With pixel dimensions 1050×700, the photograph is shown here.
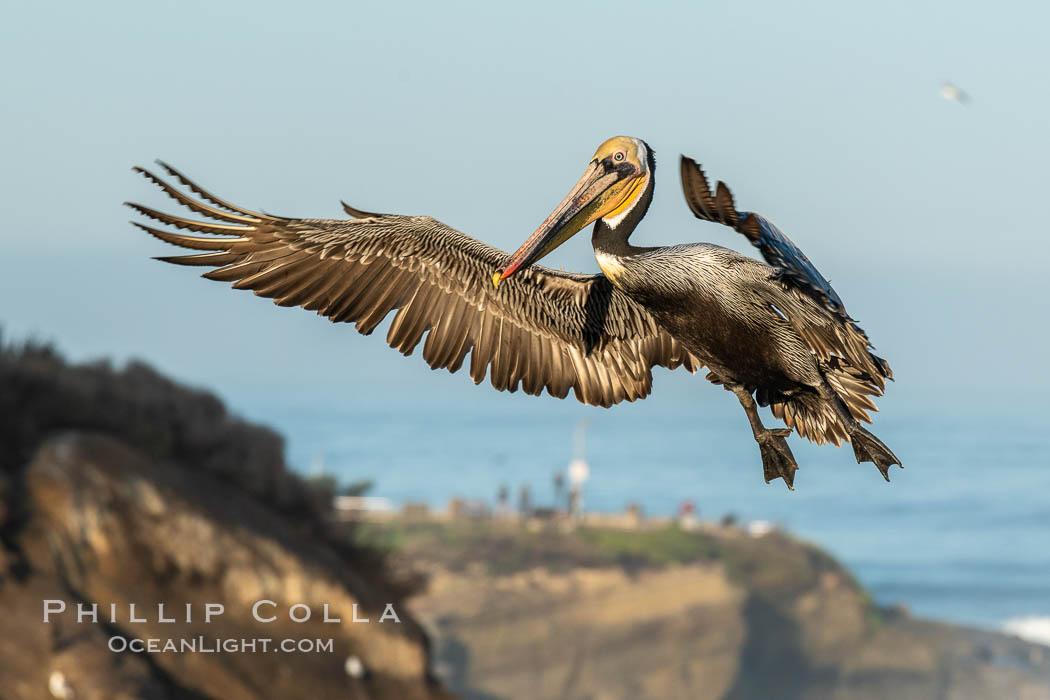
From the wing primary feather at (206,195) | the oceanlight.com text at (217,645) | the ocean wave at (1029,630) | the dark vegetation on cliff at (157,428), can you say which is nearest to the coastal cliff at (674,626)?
the ocean wave at (1029,630)

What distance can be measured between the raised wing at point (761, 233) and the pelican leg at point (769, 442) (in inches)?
46.2

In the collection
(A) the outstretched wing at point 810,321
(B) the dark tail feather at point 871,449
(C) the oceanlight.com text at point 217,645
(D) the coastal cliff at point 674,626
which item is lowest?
(D) the coastal cliff at point 674,626

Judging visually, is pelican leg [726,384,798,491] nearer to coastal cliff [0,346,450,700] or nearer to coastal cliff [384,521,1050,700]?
coastal cliff [0,346,450,700]

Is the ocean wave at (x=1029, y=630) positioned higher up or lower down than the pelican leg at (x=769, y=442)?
lower down

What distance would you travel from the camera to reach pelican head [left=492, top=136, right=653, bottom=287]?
603 cm

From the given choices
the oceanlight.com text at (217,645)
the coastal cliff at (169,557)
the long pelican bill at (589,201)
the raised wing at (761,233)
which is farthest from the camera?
the oceanlight.com text at (217,645)

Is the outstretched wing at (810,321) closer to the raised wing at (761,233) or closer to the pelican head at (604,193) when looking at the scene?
the raised wing at (761,233)

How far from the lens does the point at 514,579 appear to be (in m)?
67.4

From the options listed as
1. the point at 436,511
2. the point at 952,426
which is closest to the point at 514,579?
the point at 436,511

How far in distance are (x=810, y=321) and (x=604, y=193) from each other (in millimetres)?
1028

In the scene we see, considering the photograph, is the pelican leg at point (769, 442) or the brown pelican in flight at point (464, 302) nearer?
the pelican leg at point (769, 442)

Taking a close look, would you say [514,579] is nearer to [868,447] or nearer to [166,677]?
[166,677]

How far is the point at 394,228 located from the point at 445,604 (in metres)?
61.3

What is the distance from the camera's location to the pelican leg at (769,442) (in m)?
6.60
